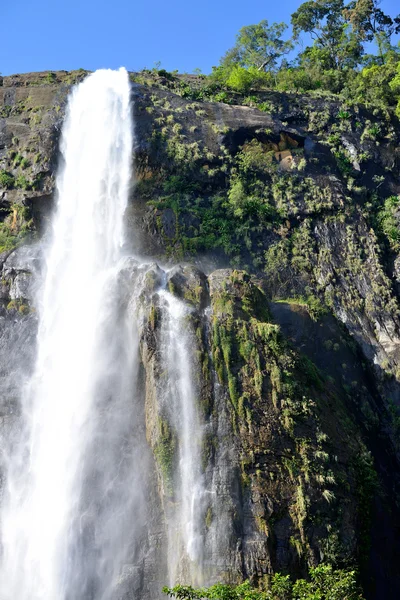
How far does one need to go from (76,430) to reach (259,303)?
367 inches

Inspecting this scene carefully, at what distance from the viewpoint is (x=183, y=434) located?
21.8m

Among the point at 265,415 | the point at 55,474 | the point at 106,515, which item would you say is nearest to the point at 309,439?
the point at 265,415

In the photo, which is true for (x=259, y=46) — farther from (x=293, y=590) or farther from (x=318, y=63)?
(x=293, y=590)

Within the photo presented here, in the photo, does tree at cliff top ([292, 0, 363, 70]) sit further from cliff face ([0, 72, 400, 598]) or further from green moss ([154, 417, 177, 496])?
green moss ([154, 417, 177, 496])

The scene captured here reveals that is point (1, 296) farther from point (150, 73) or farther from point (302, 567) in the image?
point (150, 73)

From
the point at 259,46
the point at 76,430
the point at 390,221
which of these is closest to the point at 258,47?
the point at 259,46

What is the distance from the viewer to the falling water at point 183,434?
64.7ft

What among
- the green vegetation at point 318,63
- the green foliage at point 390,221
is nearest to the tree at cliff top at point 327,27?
the green vegetation at point 318,63

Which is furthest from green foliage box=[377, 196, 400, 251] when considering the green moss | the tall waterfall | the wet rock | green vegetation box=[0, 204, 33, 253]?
green vegetation box=[0, 204, 33, 253]

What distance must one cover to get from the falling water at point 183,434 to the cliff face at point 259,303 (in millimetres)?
260

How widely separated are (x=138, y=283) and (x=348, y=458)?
37.7 ft

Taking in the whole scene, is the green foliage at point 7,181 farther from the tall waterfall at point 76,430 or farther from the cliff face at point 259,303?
the tall waterfall at point 76,430

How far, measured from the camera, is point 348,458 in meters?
22.2

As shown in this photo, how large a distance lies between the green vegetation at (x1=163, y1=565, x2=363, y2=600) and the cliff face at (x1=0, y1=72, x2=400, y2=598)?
64.2 inches
